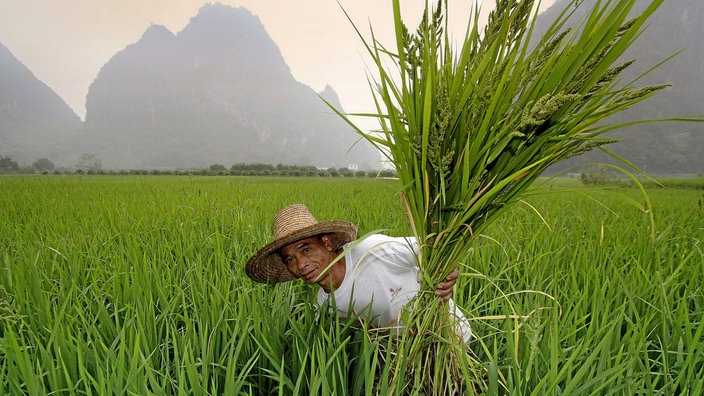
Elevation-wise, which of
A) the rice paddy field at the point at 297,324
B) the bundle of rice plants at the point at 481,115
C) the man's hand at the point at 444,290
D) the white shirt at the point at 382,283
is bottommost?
the rice paddy field at the point at 297,324

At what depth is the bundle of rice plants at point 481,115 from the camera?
787 mm

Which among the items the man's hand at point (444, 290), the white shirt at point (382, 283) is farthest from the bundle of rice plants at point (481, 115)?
the white shirt at point (382, 283)

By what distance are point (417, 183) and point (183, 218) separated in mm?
3727

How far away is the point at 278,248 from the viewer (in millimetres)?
1493

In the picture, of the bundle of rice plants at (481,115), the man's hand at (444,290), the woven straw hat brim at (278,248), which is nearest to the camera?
the bundle of rice plants at (481,115)

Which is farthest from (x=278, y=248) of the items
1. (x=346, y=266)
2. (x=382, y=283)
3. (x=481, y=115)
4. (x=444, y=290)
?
(x=481, y=115)

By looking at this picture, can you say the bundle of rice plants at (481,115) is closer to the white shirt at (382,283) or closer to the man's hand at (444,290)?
the man's hand at (444,290)

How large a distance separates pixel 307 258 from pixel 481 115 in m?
0.92

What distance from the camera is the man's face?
4.85ft

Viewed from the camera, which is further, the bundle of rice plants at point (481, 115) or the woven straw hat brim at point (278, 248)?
the woven straw hat brim at point (278, 248)

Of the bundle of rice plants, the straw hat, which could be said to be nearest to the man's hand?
the bundle of rice plants

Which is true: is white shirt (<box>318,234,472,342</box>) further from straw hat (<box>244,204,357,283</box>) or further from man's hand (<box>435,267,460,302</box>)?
man's hand (<box>435,267,460,302</box>)

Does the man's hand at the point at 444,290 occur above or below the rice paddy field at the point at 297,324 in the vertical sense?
above

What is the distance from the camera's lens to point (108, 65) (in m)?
179
